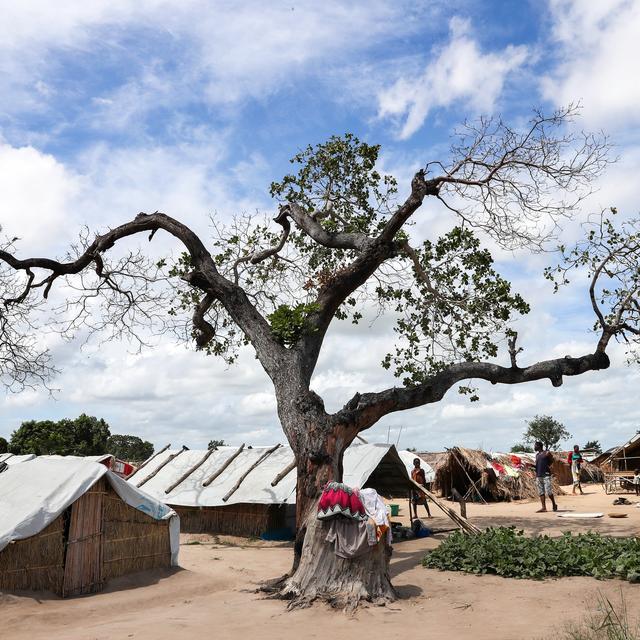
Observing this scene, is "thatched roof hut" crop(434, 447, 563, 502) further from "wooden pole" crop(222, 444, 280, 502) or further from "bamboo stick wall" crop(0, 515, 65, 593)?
"bamboo stick wall" crop(0, 515, 65, 593)

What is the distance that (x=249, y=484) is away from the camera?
656 inches

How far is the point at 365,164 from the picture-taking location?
15.1m

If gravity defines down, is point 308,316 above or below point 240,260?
below

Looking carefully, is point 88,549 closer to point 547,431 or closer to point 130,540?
point 130,540

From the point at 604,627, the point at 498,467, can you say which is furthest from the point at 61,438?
the point at 604,627

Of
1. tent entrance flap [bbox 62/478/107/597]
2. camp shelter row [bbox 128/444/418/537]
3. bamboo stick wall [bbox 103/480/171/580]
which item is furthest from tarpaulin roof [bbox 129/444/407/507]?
tent entrance flap [bbox 62/478/107/597]

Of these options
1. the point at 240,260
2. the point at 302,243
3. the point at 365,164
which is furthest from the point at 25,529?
the point at 365,164

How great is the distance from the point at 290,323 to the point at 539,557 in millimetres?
5258

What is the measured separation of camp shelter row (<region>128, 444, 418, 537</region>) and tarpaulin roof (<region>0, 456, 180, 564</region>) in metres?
4.68

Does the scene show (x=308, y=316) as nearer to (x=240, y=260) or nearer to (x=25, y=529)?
(x=240, y=260)

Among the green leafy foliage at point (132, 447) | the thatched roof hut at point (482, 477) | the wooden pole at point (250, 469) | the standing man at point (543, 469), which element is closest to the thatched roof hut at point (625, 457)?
the thatched roof hut at point (482, 477)

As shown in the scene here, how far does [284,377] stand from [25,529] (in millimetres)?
4367

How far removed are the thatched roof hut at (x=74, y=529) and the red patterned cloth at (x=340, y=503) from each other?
11.8 feet

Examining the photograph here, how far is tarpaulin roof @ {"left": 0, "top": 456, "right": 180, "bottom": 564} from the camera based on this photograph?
9.43 m
